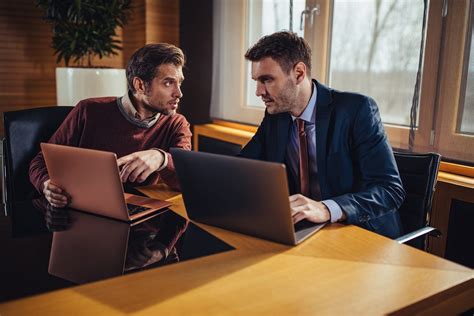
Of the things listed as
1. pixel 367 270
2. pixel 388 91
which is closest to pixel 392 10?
pixel 388 91

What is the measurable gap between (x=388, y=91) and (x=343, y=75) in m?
0.30

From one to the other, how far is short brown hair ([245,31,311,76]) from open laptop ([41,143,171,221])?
566 mm

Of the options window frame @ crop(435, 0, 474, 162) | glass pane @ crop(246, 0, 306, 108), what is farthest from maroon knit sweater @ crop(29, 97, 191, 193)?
glass pane @ crop(246, 0, 306, 108)

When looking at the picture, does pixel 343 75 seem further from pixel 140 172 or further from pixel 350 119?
pixel 140 172

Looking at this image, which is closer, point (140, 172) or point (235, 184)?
point (235, 184)

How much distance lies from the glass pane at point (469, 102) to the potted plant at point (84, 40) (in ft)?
6.34

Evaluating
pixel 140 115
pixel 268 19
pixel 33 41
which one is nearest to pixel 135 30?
pixel 33 41

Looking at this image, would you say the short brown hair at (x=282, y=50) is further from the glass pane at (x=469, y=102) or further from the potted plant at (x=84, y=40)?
the potted plant at (x=84, y=40)

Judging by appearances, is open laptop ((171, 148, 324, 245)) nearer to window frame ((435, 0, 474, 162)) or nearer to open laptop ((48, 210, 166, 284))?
open laptop ((48, 210, 166, 284))

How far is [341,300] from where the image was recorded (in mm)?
790

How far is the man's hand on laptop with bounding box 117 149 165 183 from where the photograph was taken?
1.48 m

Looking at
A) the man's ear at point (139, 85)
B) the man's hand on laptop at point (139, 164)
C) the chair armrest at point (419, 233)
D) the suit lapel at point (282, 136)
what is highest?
the man's ear at point (139, 85)

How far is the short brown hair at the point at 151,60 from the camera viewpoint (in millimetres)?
1761

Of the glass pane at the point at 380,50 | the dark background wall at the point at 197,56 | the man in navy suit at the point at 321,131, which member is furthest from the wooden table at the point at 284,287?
the dark background wall at the point at 197,56
